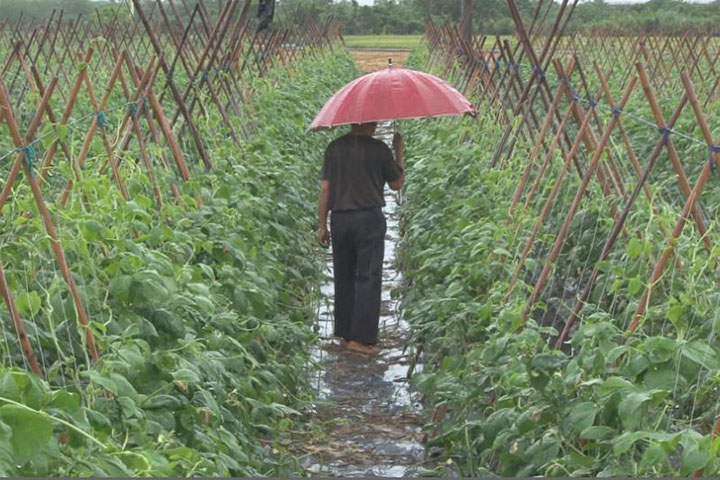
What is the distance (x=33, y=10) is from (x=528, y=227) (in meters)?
32.8

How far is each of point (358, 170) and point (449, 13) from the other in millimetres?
48624

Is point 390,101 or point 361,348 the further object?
point 361,348

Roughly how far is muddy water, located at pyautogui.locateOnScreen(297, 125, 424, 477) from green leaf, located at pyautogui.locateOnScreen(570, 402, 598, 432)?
63.6 inches

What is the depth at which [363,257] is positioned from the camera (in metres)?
7.24

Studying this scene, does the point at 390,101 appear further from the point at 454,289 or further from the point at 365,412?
the point at 365,412

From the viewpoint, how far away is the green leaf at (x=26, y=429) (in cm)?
275

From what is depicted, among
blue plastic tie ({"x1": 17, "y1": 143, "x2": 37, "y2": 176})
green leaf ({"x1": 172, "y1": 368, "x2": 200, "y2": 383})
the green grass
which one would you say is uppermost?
the green grass

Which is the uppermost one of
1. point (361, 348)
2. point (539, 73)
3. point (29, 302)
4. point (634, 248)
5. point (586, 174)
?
point (539, 73)

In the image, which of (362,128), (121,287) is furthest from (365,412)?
(121,287)

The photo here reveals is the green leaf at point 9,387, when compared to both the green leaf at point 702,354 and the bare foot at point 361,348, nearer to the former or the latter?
the green leaf at point 702,354

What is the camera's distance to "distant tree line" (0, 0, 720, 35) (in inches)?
1406

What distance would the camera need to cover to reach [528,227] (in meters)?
6.23

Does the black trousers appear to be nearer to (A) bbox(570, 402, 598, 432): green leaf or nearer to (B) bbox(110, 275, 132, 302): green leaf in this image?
(B) bbox(110, 275, 132, 302): green leaf

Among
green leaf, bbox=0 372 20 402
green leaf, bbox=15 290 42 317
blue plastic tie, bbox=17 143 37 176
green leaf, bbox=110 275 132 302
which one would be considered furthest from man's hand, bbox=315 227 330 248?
green leaf, bbox=0 372 20 402
